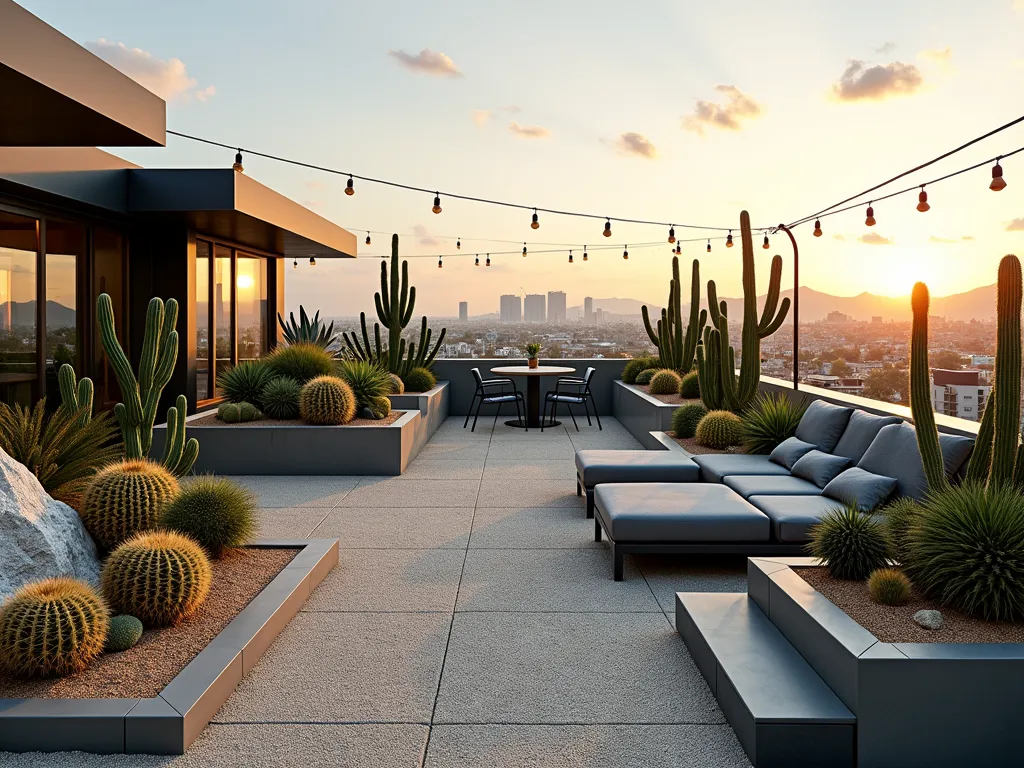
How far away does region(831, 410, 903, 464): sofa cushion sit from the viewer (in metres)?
5.46

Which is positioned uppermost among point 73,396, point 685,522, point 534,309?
point 534,309

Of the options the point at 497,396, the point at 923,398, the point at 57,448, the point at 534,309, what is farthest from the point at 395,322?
the point at 534,309

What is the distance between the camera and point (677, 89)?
11.3 meters

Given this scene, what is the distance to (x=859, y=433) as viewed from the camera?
5590 millimetres

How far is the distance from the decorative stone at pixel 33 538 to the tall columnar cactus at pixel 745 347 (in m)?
6.59

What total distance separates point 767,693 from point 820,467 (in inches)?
120

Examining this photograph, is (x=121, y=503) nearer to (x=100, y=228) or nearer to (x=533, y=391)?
(x=100, y=228)

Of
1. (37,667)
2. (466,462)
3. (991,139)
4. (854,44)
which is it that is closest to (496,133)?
(854,44)

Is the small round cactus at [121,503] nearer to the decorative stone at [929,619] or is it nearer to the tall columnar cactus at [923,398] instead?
the decorative stone at [929,619]

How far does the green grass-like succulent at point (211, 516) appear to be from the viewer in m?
4.27

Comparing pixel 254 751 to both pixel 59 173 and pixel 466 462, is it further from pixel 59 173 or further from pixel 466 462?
pixel 59 173

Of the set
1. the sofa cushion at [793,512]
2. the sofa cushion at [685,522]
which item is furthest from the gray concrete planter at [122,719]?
the sofa cushion at [793,512]

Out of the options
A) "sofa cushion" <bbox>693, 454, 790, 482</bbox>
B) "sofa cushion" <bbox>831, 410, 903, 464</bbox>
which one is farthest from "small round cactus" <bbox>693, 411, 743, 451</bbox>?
"sofa cushion" <bbox>831, 410, 903, 464</bbox>

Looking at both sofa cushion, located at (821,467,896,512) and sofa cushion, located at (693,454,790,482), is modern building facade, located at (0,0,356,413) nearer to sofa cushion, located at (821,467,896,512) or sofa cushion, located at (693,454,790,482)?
sofa cushion, located at (693,454,790,482)
